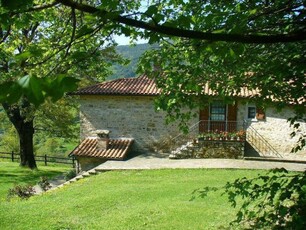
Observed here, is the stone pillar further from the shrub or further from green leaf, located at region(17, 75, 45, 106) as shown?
green leaf, located at region(17, 75, 45, 106)

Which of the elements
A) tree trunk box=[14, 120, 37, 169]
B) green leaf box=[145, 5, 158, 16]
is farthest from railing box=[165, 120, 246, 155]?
green leaf box=[145, 5, 158, 16]

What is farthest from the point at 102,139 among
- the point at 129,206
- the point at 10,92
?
the point at 10,92

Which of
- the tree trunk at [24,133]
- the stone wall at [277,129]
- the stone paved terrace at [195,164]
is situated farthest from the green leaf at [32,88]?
the tree trunk at [24,133]

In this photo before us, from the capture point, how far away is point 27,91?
3.57 ft

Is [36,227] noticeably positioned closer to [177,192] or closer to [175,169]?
[177,192]

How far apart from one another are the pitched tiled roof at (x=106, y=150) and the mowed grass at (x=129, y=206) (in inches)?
147

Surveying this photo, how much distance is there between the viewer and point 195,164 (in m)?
16.3

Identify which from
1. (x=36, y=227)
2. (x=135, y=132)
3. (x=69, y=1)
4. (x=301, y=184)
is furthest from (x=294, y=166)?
(x=69, y=1)

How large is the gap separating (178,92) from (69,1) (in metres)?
3.42

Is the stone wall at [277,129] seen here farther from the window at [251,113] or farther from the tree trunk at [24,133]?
the tree trunk at [24,133]

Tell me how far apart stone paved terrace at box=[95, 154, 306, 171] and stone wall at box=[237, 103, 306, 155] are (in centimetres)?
206

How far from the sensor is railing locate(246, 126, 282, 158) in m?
19.0

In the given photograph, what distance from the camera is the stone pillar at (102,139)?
1861 cm

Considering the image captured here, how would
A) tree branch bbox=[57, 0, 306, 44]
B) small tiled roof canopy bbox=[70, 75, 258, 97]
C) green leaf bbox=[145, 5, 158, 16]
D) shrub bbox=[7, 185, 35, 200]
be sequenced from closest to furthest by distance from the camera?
1. tree branch bbox=[57, 0, 306, 44]
2. green leaf bbox=[145, 5, 158, 16]
3. shrub bbox=[7, 185, 35, 200]
4. small tiled roof canopy bbox=[70, 75, 258, 97]
